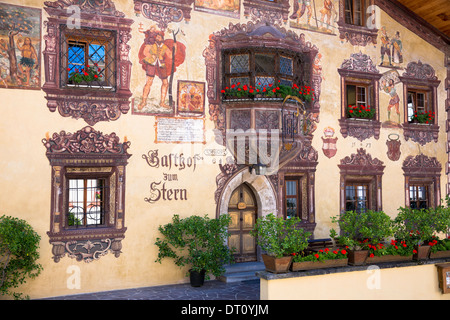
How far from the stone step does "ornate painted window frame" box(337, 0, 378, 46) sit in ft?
21.0

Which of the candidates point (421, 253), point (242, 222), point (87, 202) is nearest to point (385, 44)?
point (242, 222)

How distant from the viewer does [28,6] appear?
8516 millimetres

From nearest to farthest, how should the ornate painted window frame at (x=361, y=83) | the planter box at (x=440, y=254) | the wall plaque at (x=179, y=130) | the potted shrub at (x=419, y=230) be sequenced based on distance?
the potted shrub at (x=419, y=230) → the planter box at (x=440, y=254) → the wall plaque at (x=179, y=130) → the ornate painted window frame at (x=361, y=83)

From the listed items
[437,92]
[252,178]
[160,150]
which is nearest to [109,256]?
[160,150]

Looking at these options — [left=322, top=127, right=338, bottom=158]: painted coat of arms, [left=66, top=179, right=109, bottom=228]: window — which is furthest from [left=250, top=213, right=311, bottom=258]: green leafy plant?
[left=322, top=127, right=338, bottom=158]: painted coat of arms

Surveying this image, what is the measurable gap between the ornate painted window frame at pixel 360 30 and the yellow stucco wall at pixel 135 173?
0.36m

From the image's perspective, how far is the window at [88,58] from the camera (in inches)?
348

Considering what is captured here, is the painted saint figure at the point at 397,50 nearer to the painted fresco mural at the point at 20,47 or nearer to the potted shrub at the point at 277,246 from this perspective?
the potted shrub at the point at 277,246

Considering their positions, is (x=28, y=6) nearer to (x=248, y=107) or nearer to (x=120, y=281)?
(x=248, y=107)

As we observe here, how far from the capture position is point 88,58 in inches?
360

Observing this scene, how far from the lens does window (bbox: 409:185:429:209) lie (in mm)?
12936

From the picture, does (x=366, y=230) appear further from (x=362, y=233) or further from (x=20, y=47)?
(x=20, y=47)

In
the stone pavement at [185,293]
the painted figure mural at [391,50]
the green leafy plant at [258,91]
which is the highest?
the painted figure mural at [391,50]

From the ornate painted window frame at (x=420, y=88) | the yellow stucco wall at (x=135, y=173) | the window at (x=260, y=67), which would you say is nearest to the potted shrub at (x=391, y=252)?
the yellow stucco wall at (x=135, y=173)
